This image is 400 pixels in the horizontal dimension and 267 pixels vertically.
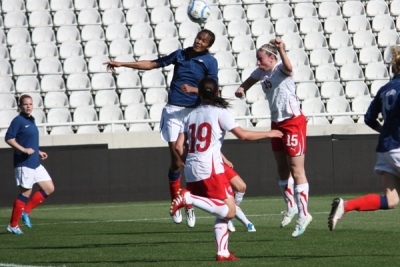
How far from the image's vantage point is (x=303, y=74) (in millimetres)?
23969

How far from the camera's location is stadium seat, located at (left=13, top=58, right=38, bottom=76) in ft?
78.2

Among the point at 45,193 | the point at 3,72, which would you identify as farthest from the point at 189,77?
the point at 3,72

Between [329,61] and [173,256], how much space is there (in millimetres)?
15601

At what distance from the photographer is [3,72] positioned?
23.6 m

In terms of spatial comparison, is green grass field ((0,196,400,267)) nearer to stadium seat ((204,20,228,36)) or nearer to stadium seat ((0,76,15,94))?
stadium seat ((0,76,15,94))

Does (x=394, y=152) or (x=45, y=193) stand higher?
(x=394, y=152)

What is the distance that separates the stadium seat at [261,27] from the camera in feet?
82.4

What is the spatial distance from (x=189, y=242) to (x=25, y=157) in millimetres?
4054

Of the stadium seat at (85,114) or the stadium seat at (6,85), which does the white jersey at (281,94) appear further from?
the stadium seat at (6,85)

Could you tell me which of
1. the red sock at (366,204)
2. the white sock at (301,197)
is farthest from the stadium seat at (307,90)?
the red sock at (366,204)

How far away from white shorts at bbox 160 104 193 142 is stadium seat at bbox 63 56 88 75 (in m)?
Answer: 11.1

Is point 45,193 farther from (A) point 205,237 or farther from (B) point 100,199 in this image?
(B) point 100,199

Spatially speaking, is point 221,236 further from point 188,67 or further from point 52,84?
point 52,84

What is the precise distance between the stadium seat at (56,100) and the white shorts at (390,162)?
14.7 metres
